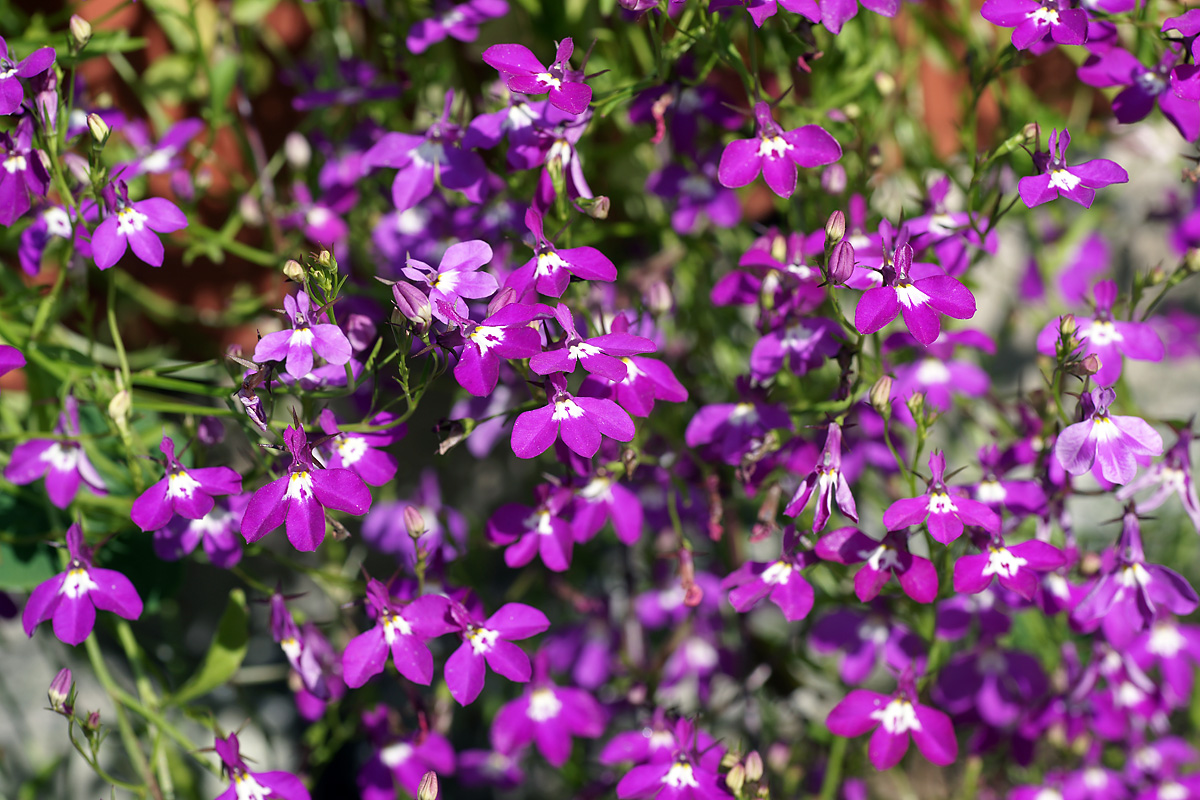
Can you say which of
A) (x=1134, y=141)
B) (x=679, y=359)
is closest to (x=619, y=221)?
(x=679, y=359)

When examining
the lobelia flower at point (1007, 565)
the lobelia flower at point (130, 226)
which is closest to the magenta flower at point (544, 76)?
the lobelia flower at point (130, 226)

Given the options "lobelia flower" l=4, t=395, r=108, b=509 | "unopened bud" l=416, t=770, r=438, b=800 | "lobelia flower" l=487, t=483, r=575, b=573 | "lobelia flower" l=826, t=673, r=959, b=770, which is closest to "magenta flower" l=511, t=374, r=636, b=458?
"lobelia flower" l=487, t=483, r=575, b=573

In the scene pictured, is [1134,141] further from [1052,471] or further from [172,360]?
[172,360]

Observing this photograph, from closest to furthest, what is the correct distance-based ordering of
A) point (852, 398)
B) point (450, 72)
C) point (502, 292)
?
point (502, 292)
point (852, 398)
point (450, 72)

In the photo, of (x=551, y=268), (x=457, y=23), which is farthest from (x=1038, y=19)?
(x=457, y=23)

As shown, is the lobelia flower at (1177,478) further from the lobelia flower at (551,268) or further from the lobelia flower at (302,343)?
the lobelia flower at (302,343)

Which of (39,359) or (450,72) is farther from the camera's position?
(450,72)
